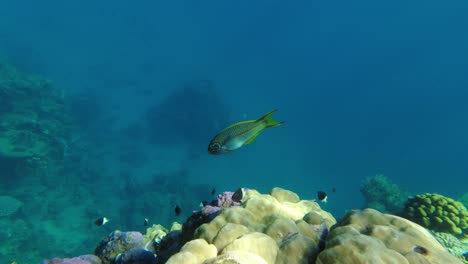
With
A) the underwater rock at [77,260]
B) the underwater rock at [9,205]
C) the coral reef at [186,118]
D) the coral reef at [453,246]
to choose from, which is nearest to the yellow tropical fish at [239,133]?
the underwater rock at [77,260]

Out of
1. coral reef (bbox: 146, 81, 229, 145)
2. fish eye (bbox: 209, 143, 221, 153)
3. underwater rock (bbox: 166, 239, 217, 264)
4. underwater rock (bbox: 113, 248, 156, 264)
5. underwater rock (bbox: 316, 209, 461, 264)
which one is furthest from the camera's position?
coral reef (bbox: 146, 81, 229, 145)

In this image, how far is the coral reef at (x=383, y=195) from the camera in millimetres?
18250

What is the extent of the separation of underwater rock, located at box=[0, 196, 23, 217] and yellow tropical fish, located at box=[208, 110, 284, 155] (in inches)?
707

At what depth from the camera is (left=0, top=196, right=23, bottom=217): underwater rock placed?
16.0 metres

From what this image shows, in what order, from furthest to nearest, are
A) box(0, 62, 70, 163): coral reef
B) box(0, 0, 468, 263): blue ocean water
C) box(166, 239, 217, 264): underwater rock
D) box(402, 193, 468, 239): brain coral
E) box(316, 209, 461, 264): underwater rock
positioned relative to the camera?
box(0, 0, 468, 263): blue ocean water, box(0, 62, 70, 163): coral reef, box(402, 193, 468, 239): brain coral, box(166, 239, 217, 264): underwater rock, box(316, 209, 461, 264): underwater rock

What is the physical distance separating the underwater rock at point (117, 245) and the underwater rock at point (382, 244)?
4.20 metres

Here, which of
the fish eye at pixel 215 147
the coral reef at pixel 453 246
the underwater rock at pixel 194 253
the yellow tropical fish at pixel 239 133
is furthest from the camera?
the coral reef at pixel 453 246

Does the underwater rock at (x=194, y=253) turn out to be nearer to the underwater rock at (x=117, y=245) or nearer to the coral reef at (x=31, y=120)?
the underwater rock at (x=117, y=245)

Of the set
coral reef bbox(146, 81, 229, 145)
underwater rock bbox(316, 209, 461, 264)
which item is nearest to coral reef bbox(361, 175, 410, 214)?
underwater rock bbox(316, 209, 461, 264)

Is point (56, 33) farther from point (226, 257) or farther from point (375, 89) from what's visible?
point (375, 89)

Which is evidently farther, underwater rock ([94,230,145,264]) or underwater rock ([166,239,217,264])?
underwater rock ([94,230,145,264])

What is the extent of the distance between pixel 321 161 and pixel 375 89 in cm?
7208

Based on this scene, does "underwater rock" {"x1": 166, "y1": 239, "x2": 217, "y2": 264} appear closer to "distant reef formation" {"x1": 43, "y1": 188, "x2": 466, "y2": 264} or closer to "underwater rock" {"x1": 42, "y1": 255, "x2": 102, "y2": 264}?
"distant reef formation" {"x1": 43, "y1": 188, "x2": 466, "y2": 264}

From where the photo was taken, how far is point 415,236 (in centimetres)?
250
